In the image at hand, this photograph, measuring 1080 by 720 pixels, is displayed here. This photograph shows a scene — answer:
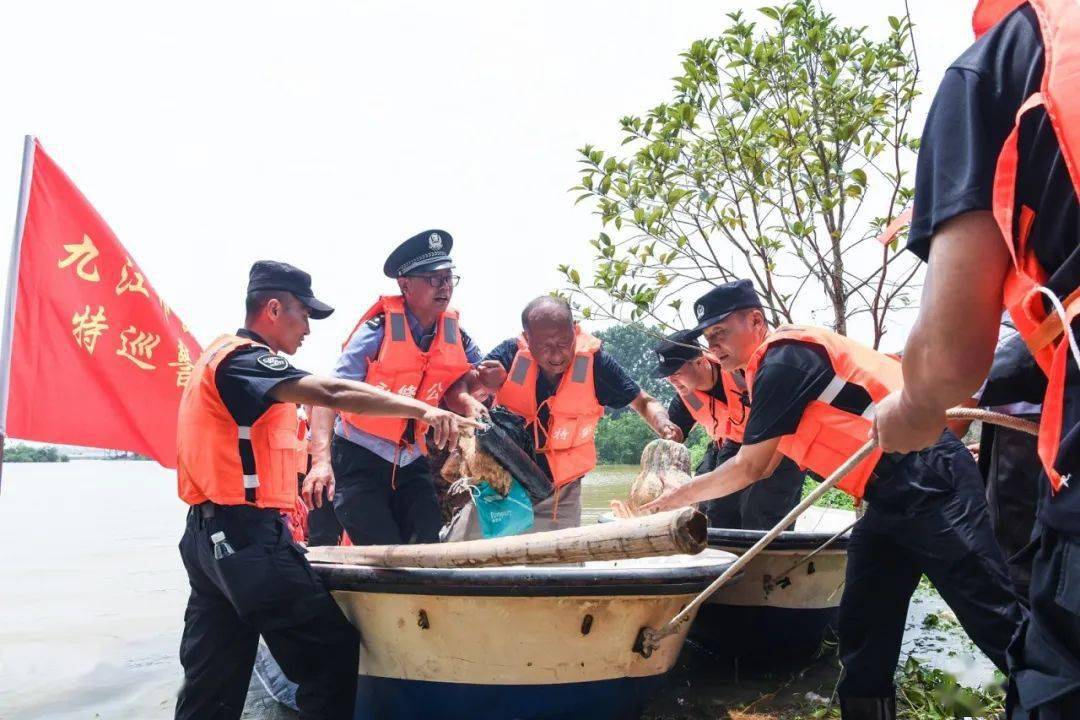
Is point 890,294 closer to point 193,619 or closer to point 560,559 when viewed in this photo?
point 560,559

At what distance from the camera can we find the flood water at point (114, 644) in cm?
472

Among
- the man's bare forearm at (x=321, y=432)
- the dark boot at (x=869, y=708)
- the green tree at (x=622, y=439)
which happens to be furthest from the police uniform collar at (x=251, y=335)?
the green tree at (x=622, y=439)

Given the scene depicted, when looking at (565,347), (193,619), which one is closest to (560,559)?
(193,619)

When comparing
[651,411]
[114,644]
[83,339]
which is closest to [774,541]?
[651,411]

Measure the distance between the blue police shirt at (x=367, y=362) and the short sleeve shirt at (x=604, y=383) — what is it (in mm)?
659

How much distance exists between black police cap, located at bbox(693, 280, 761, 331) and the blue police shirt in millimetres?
1770

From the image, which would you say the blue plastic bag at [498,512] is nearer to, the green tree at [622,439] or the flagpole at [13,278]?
A: the flagpole at [13,278]

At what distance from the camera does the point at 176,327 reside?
17.2ft

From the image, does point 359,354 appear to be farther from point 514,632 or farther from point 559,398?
point 514,632

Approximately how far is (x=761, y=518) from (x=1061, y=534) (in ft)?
13.7

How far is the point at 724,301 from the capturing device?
3971 millimetres

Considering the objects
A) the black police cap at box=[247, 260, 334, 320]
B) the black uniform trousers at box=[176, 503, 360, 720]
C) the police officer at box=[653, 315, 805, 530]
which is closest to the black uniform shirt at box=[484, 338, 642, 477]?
the police officer at box=[653, 315, 805, 530]

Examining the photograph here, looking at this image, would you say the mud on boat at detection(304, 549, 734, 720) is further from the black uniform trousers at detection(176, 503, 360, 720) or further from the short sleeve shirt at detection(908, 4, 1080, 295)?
the short sleeve shirt at detection(908, 4, 1080, 295)

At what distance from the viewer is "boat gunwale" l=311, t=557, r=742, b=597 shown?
3135 mm
